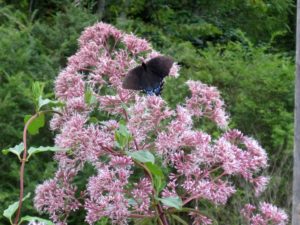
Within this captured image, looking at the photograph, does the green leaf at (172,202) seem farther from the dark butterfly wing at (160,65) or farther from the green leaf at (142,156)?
the dark butterfly wing at (160,65)

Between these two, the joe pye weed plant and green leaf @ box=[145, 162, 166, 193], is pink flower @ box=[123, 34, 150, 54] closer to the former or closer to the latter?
the joe pye weed plant

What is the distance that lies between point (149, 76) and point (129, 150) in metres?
0.28

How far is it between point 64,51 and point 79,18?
22.8 inches

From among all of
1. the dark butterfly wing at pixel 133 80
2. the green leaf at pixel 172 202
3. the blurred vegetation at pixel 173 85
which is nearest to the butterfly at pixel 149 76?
the dark butterfly wing at pixel 133 80

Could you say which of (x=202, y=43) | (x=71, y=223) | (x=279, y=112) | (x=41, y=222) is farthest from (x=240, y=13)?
(x=41, y=222)

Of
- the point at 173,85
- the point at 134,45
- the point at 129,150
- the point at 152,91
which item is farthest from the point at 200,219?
the point at 173,85

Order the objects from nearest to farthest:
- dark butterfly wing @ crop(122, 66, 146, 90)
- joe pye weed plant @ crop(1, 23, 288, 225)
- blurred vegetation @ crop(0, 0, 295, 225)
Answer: joe pye weed plant @ crop(1, 23, 288, 225) < dark butterfly wing @ crop(122, 66, 146, 90) < blurred vegetation @ crop(0, 0, 295, 225)

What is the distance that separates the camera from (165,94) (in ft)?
15.7

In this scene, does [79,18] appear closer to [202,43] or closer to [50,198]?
[50,198]

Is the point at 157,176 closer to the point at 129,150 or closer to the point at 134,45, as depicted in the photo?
the point at 129,150

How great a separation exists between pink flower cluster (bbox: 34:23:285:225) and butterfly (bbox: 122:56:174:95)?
0.13 feet

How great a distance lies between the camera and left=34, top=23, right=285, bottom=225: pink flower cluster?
190 centimetres

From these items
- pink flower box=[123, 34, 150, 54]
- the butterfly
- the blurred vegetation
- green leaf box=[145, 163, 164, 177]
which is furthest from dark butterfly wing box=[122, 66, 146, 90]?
the blurred vegetation

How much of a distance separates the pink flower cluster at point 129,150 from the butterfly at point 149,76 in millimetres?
41
